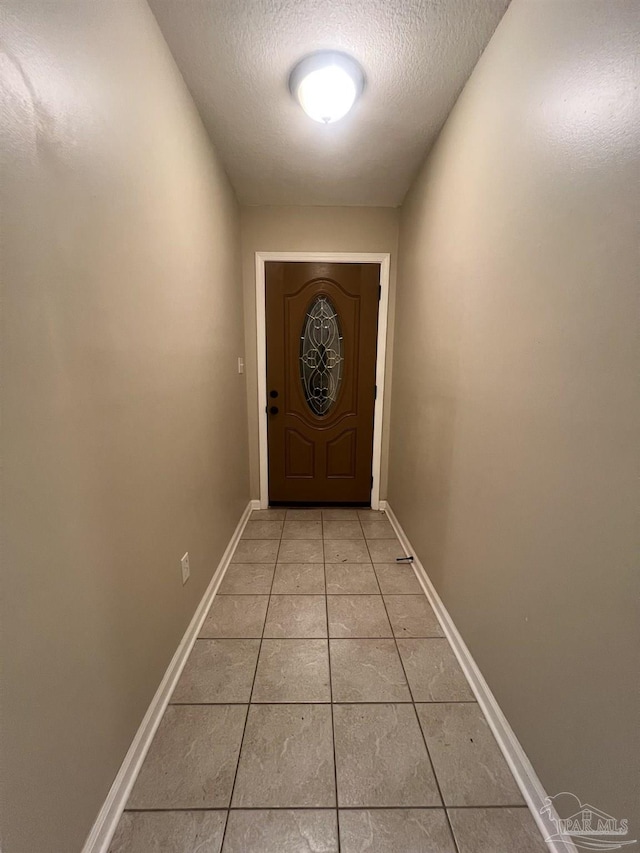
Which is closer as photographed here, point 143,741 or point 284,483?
point 143,741

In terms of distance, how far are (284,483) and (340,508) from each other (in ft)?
1.83

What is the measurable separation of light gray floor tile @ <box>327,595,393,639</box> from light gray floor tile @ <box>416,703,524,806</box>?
1.25ft

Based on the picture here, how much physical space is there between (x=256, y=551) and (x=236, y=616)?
1.97 ft

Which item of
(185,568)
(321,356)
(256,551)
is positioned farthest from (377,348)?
(185,568)

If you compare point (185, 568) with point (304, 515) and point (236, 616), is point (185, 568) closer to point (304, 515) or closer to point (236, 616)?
point (236, 616)

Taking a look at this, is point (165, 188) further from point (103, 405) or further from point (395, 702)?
point (395, 702)

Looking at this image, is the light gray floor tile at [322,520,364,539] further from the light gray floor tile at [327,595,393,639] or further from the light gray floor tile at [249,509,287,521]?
the light gray floor tile at [327,595,393,639]

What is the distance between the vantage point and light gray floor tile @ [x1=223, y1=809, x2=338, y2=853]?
2.73 feet

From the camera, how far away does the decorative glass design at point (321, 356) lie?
2.58m

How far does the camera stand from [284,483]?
2846mm

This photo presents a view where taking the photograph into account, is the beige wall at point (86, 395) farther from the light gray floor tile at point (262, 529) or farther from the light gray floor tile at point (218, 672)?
the light gray floor tile at point (262, 529)

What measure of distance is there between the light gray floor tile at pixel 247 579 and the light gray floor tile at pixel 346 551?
0.41 m

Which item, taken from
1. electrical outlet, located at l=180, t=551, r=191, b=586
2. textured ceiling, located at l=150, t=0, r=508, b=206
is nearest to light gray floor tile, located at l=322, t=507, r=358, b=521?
electrical outlet, located at l=180, t=551, r=191, b=586

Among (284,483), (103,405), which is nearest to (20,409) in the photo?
(103,405)
